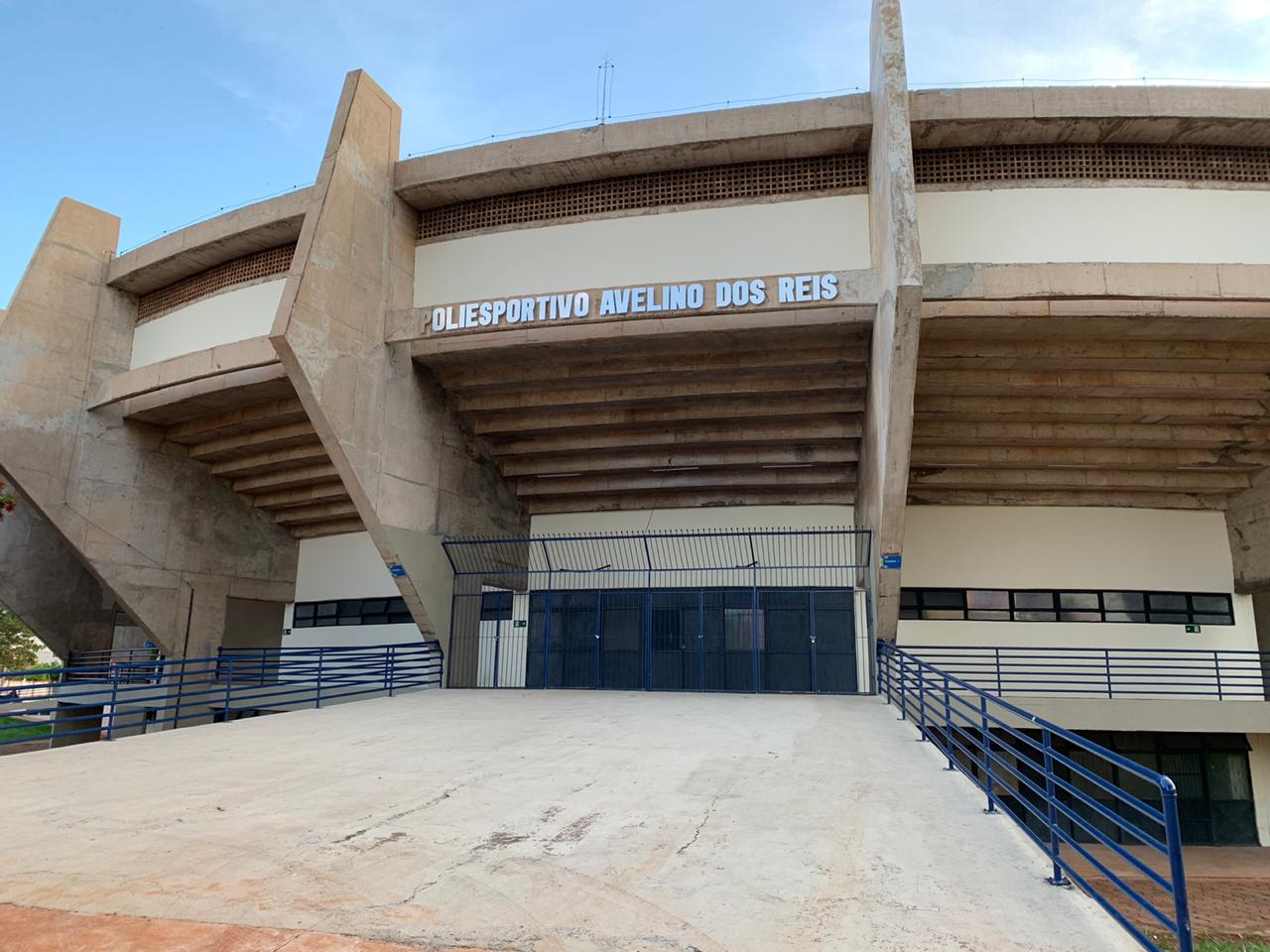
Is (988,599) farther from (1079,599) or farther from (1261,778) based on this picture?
(1261,778)

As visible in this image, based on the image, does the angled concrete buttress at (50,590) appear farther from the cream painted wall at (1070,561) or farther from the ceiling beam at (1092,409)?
the ceiling beam at (1092,409)

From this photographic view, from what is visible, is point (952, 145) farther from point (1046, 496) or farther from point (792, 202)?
point (1046, 496)

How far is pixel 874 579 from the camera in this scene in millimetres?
15555

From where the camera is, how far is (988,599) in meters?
18.2

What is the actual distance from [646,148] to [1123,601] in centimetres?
1368

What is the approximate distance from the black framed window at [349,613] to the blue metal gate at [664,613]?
3.12 m

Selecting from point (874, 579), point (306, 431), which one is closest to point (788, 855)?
point (874, 579)

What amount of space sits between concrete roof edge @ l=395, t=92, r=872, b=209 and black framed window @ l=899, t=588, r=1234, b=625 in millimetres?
9414

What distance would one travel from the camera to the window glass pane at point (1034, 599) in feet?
59.1

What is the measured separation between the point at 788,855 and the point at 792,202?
13.0 m

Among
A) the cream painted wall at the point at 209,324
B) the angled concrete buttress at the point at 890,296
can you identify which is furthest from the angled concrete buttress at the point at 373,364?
the angled concrete buttress at the point at 890,296

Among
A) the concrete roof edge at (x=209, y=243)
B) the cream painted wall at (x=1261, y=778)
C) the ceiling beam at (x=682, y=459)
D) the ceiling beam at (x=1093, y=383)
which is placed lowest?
the cream painted wall at (x=1261, y=778)

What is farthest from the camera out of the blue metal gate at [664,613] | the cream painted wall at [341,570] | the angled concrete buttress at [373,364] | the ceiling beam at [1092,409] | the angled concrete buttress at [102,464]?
the cream painted wall at [341,570]

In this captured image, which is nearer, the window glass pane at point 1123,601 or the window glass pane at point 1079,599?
the window glass pane at point 1123,601
